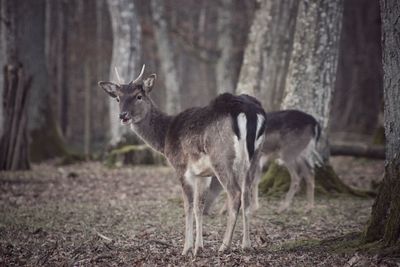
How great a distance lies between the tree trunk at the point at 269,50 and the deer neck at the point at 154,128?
4.95 m

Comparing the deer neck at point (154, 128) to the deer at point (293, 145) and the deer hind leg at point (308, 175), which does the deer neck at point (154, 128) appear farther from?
the deer hind leg at point (308, 175)

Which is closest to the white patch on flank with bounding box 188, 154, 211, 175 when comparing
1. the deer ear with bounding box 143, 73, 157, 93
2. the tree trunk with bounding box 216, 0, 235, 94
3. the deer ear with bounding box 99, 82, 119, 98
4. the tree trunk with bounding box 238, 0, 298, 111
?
the deer ear with bounding box 143, 73, 157, 93

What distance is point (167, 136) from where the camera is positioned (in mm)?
7016

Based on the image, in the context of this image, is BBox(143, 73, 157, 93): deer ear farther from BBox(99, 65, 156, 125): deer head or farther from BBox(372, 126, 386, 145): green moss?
BBox(372, 126, 386, 145): green moss

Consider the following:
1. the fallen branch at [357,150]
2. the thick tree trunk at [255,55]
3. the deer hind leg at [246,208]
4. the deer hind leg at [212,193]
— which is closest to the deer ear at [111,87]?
the deer hind leg at [212,193]

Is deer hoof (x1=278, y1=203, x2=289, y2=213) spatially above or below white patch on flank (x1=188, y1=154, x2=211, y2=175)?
below

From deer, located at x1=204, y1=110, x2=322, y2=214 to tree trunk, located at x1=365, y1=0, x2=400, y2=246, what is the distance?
375cm

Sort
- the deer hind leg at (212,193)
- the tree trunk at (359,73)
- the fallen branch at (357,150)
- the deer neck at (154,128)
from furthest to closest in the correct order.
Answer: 1. the tree trunk at (359,73)
2. the fallen branch at (357,150)
3. the deer hind leg at (212,193)
4. the deer neck at (154,128)

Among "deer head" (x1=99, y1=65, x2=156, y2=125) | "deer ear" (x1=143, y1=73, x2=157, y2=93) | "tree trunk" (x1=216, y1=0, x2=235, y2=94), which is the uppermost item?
"tree trunk" (x1=216, y1=0, x2=235, y2=94)

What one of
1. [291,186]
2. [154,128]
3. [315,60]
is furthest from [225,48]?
[154,128]

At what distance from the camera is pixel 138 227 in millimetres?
8023

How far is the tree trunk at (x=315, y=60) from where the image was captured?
10.1 metres

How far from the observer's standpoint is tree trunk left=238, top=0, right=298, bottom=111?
1258 centimetres

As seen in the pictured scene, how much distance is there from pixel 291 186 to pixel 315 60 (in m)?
2.12
